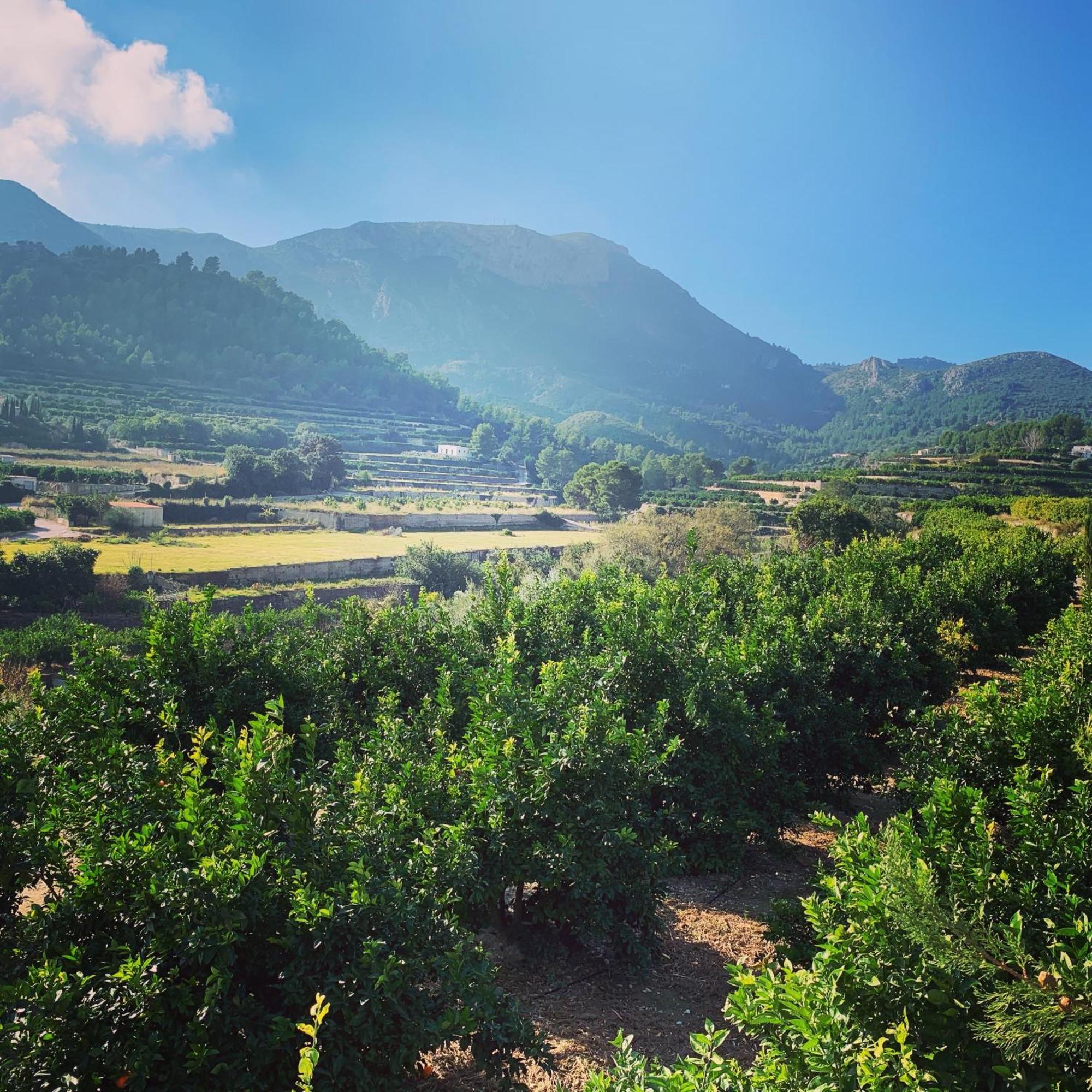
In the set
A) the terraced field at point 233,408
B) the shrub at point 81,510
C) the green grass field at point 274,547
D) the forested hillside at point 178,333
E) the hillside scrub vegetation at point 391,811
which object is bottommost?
the green grass field at point 274,547

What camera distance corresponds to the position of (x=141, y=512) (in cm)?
4328

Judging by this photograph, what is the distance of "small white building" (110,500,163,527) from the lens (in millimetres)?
42219

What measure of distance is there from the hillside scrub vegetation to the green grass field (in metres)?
25.6

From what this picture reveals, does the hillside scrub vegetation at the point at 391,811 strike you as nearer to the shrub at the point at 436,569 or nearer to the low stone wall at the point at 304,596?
the low stone wall at the point at 304,596

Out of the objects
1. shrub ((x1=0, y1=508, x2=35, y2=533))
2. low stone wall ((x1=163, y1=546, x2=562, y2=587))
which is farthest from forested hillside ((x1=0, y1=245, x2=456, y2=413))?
low stone wall ((x1=163, y1=546, x2=562, y2=587))

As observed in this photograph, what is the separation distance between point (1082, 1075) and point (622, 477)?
79515 millimetres

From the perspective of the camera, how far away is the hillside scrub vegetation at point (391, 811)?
3650 mm

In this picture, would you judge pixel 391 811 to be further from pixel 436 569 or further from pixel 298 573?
pixel 436 569

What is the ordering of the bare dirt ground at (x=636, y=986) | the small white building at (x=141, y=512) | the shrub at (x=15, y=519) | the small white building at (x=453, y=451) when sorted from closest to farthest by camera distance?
1. the bare dirt ground at (x=636, y=986)
2. the shrub at (x=15, y=519)
3. the small white building at (x=141, y=512)
4. the small white building at (x=453, y=451)

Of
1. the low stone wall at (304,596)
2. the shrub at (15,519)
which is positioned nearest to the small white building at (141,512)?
the shrub at (15,519)

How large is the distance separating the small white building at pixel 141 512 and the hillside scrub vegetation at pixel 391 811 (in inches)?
1507

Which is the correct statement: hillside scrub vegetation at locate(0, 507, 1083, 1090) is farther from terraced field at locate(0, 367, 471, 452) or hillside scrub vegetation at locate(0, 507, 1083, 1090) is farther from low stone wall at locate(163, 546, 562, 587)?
terraced field at locate(0, 367, 471, 452)

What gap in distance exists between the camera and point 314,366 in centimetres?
14200

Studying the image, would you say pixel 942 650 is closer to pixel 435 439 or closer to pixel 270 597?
pixel 270 597
